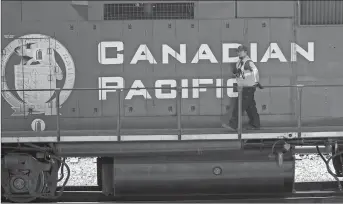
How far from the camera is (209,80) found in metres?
8.16

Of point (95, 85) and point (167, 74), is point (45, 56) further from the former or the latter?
point (167, 74)

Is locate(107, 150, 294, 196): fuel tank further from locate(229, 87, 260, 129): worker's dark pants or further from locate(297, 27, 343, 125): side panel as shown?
locate(297, 27, 343, 125): side panel

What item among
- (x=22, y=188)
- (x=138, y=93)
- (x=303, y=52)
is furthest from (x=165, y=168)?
(x=303, y=52)

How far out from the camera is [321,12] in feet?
26.8

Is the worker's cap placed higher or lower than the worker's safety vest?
higher

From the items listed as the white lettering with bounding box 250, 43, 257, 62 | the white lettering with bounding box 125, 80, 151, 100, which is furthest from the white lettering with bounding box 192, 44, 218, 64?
the white lettering with bounding box 125, 80, 151, 100

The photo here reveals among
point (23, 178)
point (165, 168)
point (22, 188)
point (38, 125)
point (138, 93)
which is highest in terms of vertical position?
point (138, 93)

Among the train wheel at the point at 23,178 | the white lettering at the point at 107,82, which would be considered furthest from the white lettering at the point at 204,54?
the train wheel at the point at 23,178

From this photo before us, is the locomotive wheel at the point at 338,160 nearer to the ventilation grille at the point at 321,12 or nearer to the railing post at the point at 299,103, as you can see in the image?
the railing post at the point at 299,103

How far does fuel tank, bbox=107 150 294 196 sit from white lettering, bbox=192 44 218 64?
1.44m

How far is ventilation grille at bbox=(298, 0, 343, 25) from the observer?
26.7 ft

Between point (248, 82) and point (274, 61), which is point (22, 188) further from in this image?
point (274, 61)

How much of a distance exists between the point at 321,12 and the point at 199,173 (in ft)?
10.2

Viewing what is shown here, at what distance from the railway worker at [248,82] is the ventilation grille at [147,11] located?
1052 mm
